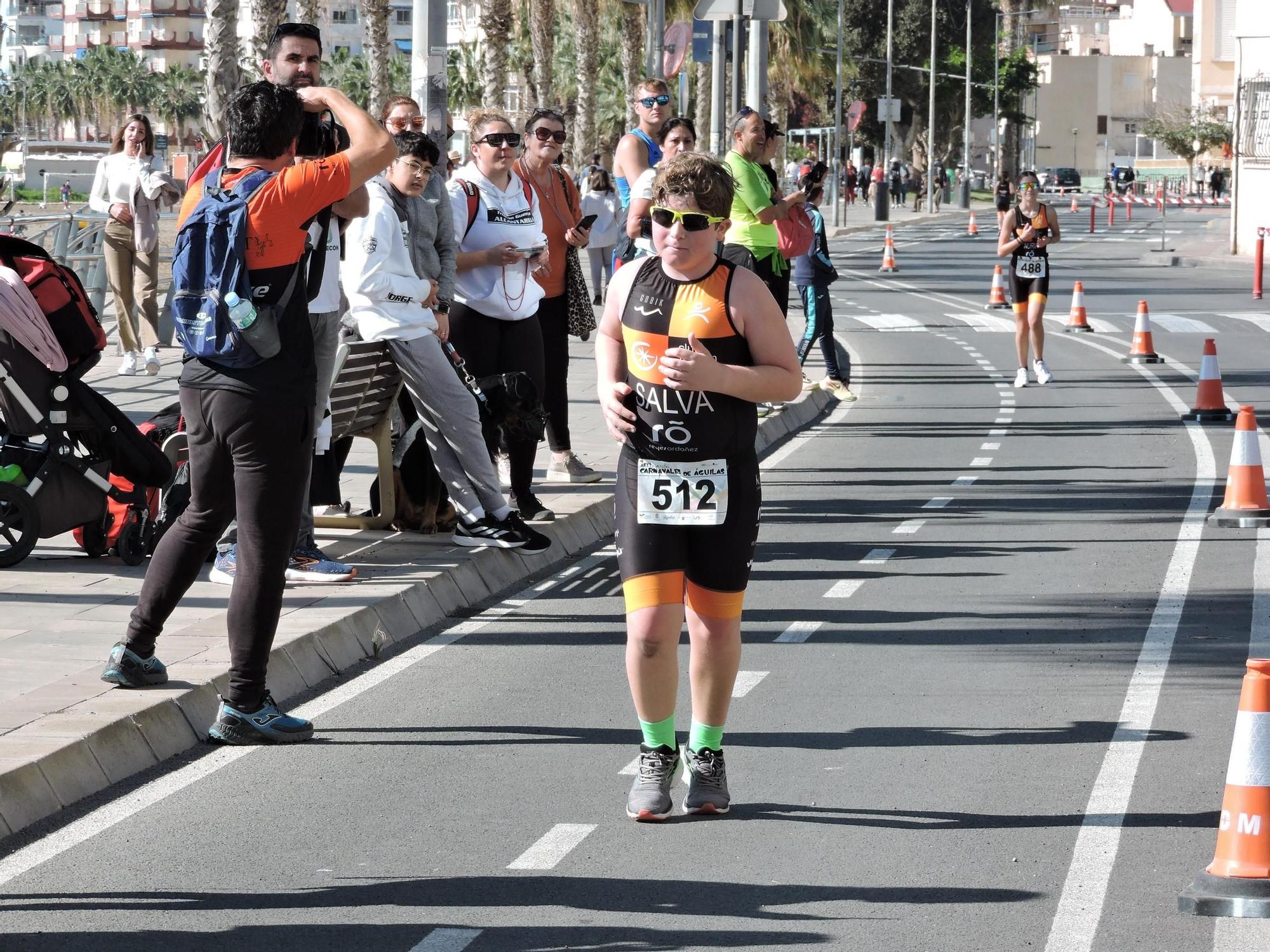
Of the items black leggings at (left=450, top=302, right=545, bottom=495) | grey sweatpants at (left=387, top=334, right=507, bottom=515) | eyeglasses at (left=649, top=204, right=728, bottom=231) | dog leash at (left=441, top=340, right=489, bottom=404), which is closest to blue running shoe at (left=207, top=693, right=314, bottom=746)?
eyeglasses at (left=649, top=204, right=728, bottom=231)

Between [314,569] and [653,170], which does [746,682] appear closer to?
[314,569]

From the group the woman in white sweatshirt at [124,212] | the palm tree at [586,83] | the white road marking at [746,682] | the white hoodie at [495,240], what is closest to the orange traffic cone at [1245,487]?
the white hoodie at [495,240]

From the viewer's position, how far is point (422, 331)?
909 centimetres

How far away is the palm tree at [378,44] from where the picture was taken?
35625 millimetres

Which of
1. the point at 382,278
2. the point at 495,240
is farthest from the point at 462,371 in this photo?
the point at 495,240

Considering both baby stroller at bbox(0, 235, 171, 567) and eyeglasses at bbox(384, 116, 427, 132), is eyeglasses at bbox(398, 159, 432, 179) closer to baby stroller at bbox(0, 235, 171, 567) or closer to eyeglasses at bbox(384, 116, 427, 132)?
eyeglasses at bbox(384, 116, 427, 132)

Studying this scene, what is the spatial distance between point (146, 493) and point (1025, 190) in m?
11.3

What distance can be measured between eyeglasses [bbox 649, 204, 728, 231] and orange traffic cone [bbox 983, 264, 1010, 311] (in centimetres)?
2397

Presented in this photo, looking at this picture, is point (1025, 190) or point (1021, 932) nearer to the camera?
point (1021, 932)

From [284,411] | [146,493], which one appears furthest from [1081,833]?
[146,493]

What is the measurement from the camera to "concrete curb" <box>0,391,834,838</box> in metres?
5.67

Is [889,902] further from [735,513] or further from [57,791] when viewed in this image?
[57,791]

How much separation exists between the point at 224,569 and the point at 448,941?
4.06 metres

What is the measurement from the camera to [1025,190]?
60.0 feet
